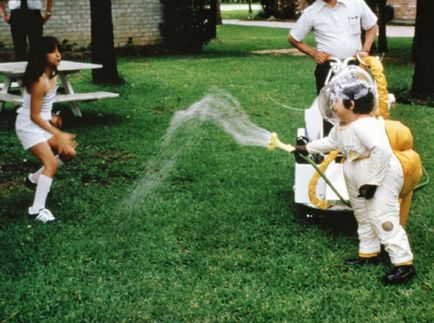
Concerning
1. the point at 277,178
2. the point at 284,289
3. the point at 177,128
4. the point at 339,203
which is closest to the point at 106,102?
the point at 177,128

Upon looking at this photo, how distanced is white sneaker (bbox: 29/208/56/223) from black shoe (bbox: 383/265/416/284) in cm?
268

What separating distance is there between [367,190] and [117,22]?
16.0 metres

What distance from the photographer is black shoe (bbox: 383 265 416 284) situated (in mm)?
4168

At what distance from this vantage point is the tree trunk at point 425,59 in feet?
35.3

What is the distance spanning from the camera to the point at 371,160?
4145 millimetres

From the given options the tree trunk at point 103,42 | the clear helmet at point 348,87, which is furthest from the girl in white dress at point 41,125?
the tree trunk at point 103,42

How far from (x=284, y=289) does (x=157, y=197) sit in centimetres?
213

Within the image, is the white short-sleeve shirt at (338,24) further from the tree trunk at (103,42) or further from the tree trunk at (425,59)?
the tree trunk at (103,42)

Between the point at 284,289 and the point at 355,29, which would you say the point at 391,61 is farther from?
the point at 284,289

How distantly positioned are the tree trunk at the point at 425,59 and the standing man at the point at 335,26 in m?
4.86

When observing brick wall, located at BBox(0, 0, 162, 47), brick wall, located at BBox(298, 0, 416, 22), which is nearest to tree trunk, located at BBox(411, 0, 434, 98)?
brick wall, located at BBox(0, 0, 162, 47)

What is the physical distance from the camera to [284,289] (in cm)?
414

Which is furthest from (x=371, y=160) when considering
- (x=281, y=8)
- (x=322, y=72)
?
(x=281, y=8)

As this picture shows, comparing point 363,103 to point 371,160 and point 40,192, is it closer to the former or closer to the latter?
point 371,160
